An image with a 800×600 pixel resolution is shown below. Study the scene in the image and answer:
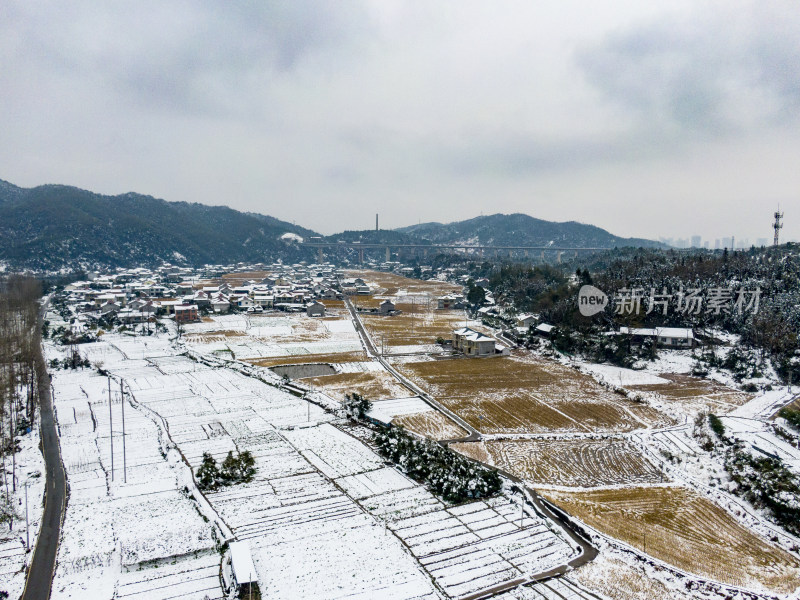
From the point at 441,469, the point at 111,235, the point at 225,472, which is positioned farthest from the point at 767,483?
the point at 111,235

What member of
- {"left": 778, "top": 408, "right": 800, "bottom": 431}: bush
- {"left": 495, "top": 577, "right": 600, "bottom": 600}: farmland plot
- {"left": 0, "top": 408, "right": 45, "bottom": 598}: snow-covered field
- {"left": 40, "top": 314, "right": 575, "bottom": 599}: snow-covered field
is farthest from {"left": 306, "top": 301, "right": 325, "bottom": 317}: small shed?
{"left": 495, "top": 577, "right": 600, "bottom": 600}: farmland plot

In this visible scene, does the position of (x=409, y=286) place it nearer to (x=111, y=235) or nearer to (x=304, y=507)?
(x=304, y=507)

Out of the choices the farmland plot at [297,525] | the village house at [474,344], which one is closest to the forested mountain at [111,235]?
the village house at [474,344]

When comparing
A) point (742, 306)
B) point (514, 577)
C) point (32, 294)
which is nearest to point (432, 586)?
point (514, 577)

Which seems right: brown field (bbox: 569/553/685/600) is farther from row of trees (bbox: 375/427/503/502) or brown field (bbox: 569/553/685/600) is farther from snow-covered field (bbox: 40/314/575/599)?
row of trees (bbox: 375/427/503/502)

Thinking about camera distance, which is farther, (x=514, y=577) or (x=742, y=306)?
(x=742, y=306)

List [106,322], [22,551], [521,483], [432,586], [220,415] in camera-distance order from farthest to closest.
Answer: [106,322] < [220,415] < [521,483] < [22,551] < [432,586]

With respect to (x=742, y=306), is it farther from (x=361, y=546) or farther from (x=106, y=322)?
(x=106, y=322)
